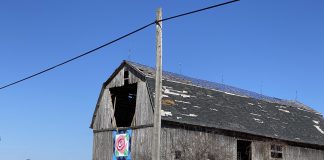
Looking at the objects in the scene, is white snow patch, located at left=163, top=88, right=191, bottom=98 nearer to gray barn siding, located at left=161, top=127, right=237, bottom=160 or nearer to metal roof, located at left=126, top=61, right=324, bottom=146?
metal roof, located at left=126, top=61, right=324, bottom=146

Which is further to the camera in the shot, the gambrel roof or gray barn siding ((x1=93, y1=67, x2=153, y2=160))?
the gambrel roof

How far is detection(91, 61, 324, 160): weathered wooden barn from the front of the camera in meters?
24.3

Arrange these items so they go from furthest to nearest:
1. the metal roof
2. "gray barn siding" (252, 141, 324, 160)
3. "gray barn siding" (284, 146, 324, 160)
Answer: "gray barn siding" (284, 146, 324, 160), "gray barn siding" (252, 141, 324, 160), the metal roof

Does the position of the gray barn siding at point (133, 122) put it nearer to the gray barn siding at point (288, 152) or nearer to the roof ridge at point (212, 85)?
the roof ridge at point (212, 85)

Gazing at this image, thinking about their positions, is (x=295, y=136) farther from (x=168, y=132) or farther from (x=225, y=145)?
(x=168, y=132)

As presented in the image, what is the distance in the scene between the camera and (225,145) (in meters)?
26.5

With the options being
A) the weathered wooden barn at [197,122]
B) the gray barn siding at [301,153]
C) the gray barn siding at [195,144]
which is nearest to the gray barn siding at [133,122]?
the weathered wooden barn at [197,122]

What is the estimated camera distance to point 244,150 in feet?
96.1

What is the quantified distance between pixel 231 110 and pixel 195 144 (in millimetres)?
4680

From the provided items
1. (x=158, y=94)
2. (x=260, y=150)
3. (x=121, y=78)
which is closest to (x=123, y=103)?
(x=121, y=78)

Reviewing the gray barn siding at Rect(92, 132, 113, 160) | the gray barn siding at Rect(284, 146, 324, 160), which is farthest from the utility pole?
the gray barn siding at Rect(284, 146, 324, 160)

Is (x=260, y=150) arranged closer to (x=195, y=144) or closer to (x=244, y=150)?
(x=244, y=150)

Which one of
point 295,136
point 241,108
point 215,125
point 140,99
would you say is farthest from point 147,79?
point 295,136

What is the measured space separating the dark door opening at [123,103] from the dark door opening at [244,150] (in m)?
6.84
